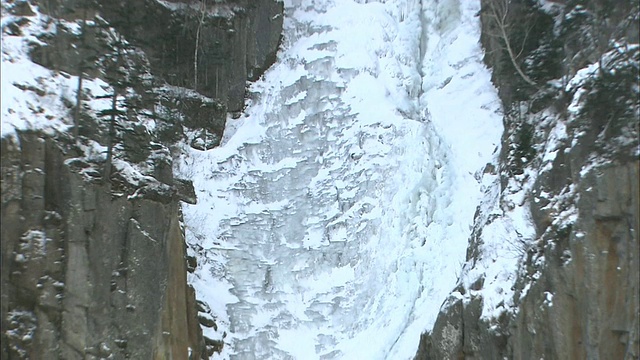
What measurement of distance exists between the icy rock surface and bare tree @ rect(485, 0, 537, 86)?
1624 millimetres

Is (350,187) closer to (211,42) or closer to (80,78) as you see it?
(211,42)

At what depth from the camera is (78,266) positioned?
16.0 m

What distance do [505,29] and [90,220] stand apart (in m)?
14.2

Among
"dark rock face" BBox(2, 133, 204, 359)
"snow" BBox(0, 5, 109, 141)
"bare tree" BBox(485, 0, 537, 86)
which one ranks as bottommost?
"dark rock face" BBox(2, 133, 204, 359)

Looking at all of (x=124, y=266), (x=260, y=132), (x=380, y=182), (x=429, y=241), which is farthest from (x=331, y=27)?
(x=124, y=266)

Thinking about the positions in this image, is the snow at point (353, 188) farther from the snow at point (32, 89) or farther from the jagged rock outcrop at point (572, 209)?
the jagged rock outcrop at point (572, 209)

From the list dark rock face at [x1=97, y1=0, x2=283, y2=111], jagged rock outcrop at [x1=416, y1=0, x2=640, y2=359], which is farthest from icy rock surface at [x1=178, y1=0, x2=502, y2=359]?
jagged rock outcrop at [x1=416, y1=0, x2=640, y2=359]

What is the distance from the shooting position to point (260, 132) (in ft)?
88.1

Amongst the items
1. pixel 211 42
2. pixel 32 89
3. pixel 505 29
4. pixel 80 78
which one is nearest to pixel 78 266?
pixel 32 89

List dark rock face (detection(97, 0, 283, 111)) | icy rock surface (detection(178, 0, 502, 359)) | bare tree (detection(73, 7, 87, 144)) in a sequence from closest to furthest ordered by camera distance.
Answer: bare tree (detection(73, 7, 87, 144))
icy rock surface (detection(178, 0, 502, 359))
dark rock face (detection(97, 0, 283, 111))

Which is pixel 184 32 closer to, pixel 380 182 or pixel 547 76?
pixel 380 182

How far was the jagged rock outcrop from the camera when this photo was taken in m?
14.3

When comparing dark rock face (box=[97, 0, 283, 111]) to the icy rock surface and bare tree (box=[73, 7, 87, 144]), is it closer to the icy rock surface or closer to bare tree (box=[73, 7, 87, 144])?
the icy rock surface

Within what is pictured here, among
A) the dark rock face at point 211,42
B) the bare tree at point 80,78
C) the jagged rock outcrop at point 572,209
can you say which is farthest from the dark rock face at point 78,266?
the dark rock face at point 211,42
